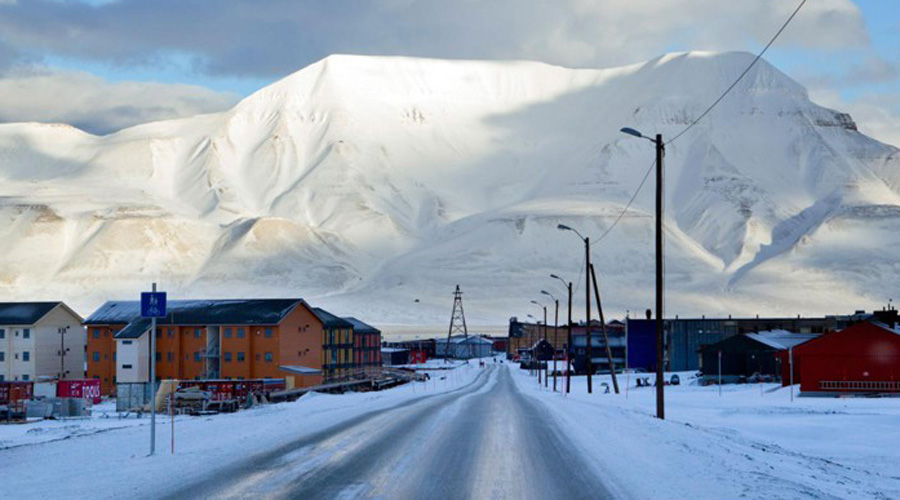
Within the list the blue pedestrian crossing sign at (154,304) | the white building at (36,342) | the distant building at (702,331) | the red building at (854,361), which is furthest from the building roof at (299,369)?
the blue pedestrian crossing sign at (154,304)

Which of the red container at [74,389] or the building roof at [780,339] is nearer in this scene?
the red container at [74,389]

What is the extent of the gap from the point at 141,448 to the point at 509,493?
42.3ft

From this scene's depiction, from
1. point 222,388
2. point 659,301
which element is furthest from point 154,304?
point 222,388

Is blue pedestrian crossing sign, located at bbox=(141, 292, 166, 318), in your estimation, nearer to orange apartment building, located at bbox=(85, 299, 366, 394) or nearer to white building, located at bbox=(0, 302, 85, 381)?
orange apartment building, located at bbox=(85, 299, 366, 394)

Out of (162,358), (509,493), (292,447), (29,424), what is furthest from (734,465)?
(162,358)

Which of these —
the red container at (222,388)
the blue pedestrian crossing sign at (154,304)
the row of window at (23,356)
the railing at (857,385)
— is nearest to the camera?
the blue pedestrian crossing sign at (154,304)

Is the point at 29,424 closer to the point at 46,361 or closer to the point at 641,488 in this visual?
the point at 641,488

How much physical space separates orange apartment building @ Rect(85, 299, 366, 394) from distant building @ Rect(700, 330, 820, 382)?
107 feet

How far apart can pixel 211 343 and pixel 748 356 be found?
4247cm

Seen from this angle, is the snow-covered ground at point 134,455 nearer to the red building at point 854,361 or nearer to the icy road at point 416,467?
the icy road at point 416,467

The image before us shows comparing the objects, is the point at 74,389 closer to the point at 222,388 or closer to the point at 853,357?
the point at 222,388

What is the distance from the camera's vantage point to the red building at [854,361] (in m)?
68.1

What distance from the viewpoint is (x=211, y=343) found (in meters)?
93.5

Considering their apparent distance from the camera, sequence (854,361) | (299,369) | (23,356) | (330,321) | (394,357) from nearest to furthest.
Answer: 1. (854,361)
2. (299,369)
3. (23,356)
4. (330,321)
5. (394,357)
